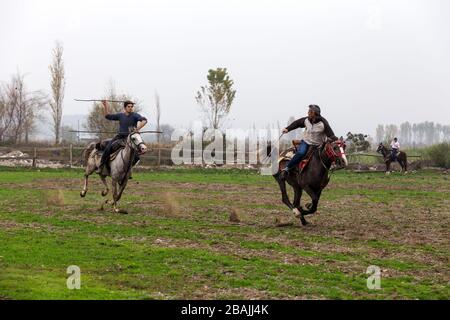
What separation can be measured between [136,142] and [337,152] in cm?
604

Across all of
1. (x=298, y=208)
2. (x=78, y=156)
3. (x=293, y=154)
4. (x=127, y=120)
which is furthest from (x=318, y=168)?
(x=78, y=156)

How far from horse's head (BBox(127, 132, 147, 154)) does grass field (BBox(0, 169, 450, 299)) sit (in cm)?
189

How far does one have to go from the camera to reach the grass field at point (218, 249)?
9.21 metres

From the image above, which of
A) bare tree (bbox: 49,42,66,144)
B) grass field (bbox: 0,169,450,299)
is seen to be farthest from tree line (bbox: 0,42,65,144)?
grass field (bbox: 0,169,450,299)

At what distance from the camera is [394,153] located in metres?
44.4

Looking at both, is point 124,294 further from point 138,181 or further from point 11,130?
point 11,130

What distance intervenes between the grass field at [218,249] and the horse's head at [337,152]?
1689 millimetres

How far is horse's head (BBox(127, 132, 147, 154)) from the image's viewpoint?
17953 millimetres

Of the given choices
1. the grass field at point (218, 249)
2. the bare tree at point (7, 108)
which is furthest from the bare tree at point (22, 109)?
the grass field at point (218, 249)

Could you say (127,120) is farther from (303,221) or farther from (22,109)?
(22,109)

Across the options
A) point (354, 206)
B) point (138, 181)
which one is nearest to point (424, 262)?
point (354, 206)

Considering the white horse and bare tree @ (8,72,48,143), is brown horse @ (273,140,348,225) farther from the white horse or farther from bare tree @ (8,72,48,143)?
bare tree @ (8,72,48,143)

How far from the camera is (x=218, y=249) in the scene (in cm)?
1253

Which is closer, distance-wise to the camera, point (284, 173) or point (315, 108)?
point (315, 108)
